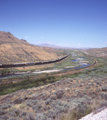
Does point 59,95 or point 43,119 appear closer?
point 43,119

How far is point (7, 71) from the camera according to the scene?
2919 cm

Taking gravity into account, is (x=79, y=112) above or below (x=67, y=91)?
above

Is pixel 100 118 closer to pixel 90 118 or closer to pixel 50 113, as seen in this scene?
pixel 90 118

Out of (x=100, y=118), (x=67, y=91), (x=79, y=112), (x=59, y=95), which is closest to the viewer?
(x=100, y=118)

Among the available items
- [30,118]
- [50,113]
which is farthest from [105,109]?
[30,118]

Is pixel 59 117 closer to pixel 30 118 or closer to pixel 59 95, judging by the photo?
pixel 30 118

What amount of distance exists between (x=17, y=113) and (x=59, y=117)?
3.10 m

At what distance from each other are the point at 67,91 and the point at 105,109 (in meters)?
6.21

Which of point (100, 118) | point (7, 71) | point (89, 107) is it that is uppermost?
point (100, 118)

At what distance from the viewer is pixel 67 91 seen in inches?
470

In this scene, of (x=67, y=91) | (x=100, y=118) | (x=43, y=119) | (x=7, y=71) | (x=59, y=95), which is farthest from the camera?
(x=7, y=71)

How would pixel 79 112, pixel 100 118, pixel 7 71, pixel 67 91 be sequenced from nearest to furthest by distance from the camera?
pixel 100 118, pixel 79 112, pixel 67 91, pixel 7 71

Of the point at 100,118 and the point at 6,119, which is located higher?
the point at 100,118

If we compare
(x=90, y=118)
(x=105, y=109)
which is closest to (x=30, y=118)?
(x=90, y=118)
